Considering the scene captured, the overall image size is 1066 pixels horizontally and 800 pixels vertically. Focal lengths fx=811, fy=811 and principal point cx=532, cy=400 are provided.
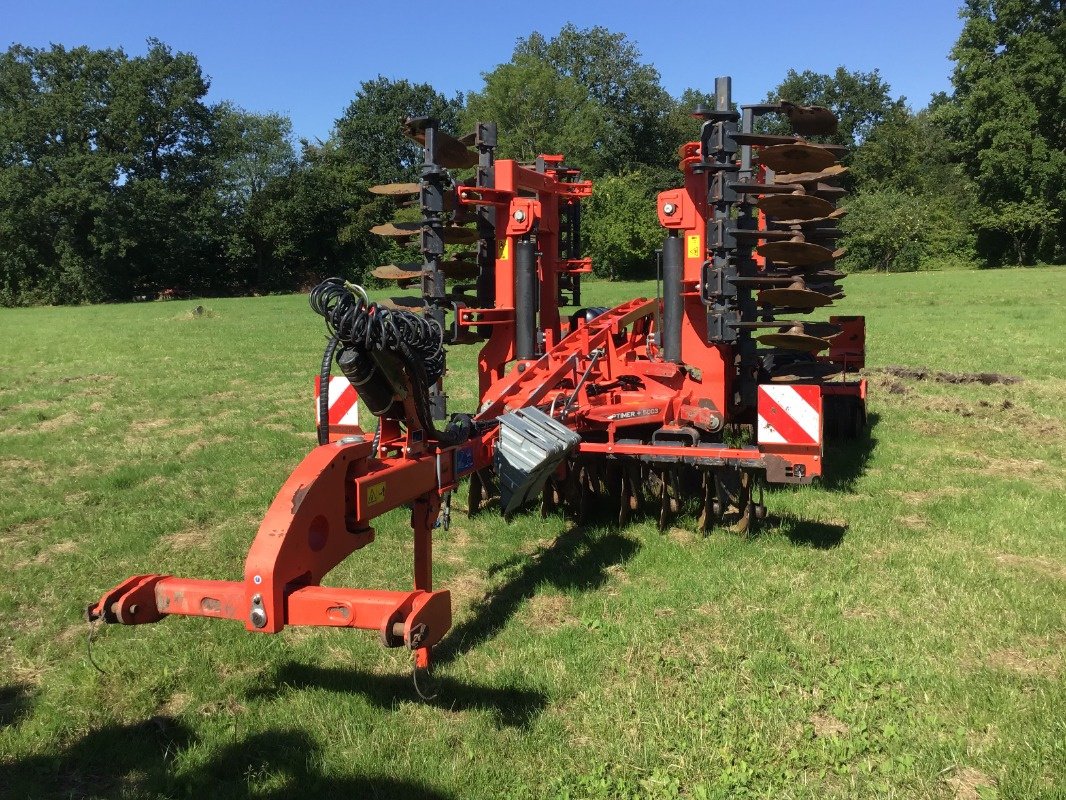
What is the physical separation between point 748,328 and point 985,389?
6913 mm

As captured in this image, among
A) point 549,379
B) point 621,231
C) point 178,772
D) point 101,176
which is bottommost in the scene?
point 178,772

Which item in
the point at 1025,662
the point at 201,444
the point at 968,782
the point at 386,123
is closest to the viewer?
the point at 968,782

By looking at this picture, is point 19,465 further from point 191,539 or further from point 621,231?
point 621,231

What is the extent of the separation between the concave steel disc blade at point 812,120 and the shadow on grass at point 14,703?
6199 mm

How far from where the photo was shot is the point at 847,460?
25.3 feet

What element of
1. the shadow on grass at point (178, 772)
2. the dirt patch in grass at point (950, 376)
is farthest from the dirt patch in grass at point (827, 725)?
the dirt patch in grass at point (950, 376)

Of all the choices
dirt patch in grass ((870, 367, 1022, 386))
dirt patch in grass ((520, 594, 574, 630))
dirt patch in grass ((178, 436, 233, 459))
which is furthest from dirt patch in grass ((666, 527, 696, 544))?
dirt patch in grass ((870, 367, 1022, 386))

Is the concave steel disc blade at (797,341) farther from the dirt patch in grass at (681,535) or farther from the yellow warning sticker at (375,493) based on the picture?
the yellow warning sticker at (375,493)

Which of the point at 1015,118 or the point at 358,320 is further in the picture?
the point at 1015,118

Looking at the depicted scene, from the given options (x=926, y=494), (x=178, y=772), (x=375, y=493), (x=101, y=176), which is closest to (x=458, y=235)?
(x=375, y=493)

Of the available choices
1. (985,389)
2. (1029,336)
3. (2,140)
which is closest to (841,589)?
(985,389)

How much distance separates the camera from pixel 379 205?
5309 cm

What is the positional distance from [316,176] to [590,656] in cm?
5586

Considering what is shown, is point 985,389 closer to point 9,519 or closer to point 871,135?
point 9,519
